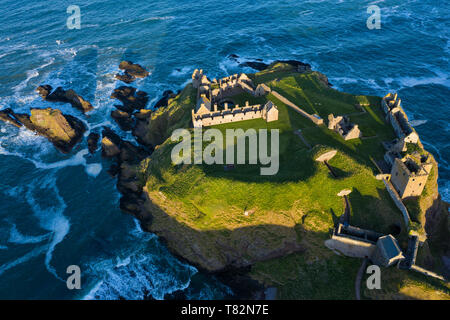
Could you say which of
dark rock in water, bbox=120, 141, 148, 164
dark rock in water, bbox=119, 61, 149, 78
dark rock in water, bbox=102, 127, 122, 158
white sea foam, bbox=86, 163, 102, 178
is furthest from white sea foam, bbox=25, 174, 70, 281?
dark rock in water, bbox=119, 61, 149, 78

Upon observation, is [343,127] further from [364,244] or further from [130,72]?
[130,72]

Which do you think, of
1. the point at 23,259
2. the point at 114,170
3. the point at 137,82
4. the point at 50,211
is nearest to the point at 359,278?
the point at 114,170

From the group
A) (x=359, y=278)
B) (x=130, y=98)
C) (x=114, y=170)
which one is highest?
(x=130, y=98)

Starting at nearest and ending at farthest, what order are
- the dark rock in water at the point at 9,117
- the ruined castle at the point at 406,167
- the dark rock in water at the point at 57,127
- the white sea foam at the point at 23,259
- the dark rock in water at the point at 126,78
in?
the ruined castle at the point at 406,167 < the white sea foam at the point at 23,259 < the dark rock in water at the point at 57,127 < the dark rock in water at the point at 9,117 < the dark rock in water at the point at 126,78

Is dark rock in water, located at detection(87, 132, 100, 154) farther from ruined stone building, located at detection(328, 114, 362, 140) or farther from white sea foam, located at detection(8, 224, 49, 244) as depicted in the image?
ruined stone building, located at detection(328, 114, 362, 140)

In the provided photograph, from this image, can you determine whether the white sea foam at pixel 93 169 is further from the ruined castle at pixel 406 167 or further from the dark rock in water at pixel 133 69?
the ruined castle at pixel 406 167

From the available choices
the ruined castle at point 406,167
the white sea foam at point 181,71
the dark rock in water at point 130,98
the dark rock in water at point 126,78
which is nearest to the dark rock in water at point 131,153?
the dark rock in water at point 130,98
